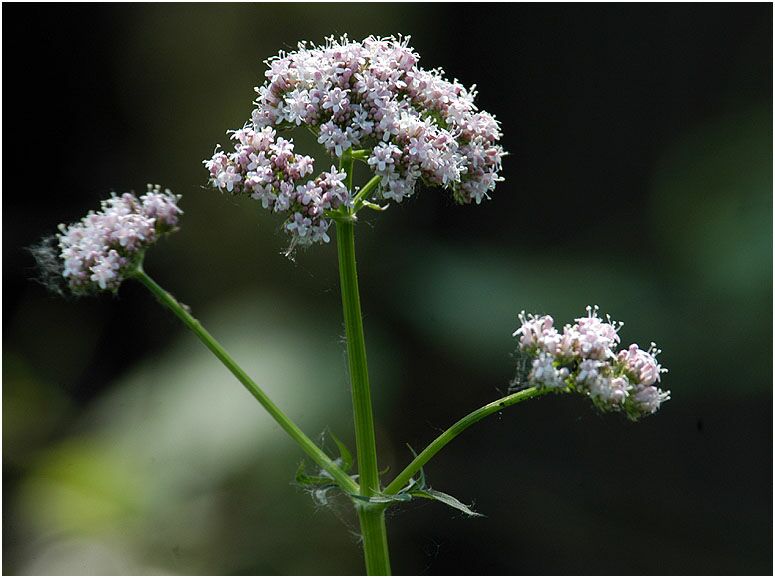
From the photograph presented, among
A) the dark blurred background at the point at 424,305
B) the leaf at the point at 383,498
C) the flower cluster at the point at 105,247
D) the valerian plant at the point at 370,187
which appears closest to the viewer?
the leaf at the point at 383,498

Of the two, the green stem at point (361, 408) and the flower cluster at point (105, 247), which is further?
the flower cluster at point (105, 247)

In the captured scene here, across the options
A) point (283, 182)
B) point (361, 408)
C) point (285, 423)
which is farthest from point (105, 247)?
point (361, 408)

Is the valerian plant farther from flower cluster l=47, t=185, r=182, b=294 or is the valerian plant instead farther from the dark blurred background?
the dark blurred background

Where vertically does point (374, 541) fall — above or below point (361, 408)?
below

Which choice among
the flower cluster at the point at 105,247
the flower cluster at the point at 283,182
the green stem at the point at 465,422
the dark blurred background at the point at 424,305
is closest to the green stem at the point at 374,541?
Result: the green stem at the point at 465,422

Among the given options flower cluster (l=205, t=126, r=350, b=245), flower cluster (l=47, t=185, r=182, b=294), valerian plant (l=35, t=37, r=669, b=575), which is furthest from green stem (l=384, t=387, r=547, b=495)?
flower cluster (l=47, t=185, r=182, b=294)

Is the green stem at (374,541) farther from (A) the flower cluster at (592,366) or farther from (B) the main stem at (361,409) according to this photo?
(A) the flower cluster at (592,366)

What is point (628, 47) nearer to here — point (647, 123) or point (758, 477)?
point (647, 123)

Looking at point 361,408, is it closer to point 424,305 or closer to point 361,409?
point 361,409
